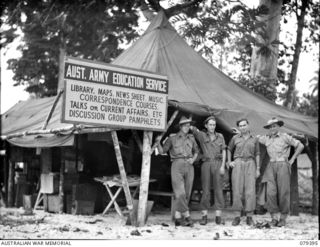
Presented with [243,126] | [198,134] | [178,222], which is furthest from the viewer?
[198,134]

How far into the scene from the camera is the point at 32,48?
1869cm

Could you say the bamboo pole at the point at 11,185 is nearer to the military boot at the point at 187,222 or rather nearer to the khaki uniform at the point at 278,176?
the military boot at the point at 187,222

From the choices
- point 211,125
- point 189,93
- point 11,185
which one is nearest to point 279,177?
point 211,125

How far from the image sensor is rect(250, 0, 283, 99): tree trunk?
11062mm

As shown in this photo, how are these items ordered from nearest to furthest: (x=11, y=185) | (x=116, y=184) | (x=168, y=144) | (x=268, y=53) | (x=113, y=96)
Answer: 1. (x=113, y=96)
2. (x=168, y=144)
3. (x=116, y=184)
4. (x=268, y=53)
5. (x=11, y=185)

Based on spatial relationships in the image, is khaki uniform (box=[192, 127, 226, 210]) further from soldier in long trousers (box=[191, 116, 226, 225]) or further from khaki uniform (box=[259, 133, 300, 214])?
khaki uniform (box=[259, 133, 300, 214])

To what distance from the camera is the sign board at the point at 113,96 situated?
716 cm

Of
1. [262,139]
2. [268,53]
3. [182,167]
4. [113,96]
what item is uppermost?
[268,53]

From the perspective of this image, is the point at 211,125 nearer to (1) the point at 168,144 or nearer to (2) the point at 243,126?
(2) the point at 243,126

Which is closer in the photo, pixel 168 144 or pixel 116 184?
pixel 168 144

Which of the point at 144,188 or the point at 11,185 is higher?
the point at 144,188

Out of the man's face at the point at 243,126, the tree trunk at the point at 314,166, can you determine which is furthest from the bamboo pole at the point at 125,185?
the tree trunk at the point at 314,166

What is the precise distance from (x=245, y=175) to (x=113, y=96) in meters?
2.38

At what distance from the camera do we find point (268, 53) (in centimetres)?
1140
